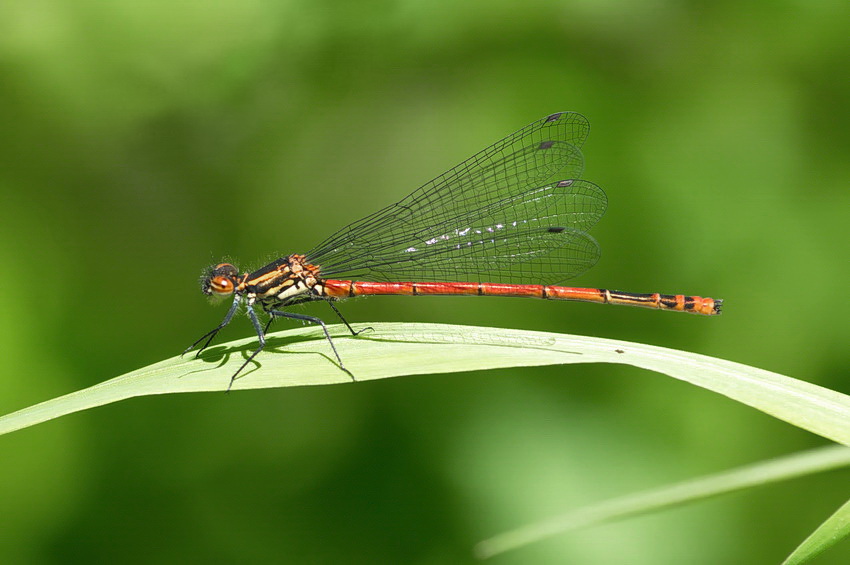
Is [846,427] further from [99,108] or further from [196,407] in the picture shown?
[99,108]

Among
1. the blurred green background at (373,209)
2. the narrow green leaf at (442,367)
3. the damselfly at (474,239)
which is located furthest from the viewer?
the damselfly at (474,239)

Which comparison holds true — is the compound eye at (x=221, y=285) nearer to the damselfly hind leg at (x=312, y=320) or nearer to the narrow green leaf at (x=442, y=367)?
the damselfly hind leg at (x=312, y=320)

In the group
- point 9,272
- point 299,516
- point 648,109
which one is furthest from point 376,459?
point 648,109

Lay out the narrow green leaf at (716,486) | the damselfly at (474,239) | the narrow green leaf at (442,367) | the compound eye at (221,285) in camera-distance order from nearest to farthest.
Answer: the narrow green leaf at (716,486) < the narrow green leaf at (442,367) < the compound eye at (221,285) < the damselfly at (474,239)

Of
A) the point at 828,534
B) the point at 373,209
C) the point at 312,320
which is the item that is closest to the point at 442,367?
the point at 828,534

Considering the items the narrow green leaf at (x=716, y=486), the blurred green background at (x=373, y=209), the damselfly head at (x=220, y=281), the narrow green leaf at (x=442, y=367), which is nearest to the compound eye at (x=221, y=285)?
the damselfly head at (x=220, y=281)

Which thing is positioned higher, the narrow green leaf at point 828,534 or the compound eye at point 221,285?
the compound eye at point 221,285

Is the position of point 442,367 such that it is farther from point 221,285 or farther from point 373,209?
point 373,209
